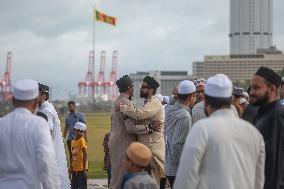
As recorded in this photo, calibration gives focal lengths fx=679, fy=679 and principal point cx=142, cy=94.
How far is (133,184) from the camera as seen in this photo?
5.46 meters

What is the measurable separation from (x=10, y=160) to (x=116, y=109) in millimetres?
3696

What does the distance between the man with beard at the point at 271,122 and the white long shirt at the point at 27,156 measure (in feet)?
6.03

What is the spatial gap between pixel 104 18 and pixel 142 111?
126196mm

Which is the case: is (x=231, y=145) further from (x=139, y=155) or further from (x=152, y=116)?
(x=152, y=116)

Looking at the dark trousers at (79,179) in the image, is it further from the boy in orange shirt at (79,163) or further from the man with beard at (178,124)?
the man with beard at (178,124)

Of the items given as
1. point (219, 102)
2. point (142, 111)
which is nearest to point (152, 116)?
point (142, 111)

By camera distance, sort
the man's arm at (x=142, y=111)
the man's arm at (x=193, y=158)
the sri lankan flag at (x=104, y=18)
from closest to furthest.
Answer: the man's arm at (x=193, y=158)
the man's arm at (x=142, y=111)
the sri lankan flag at (x=104, y=18)

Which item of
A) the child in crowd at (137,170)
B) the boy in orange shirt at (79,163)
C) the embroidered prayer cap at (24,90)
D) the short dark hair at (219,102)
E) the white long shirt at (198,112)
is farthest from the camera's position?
the boy in orange shirt at (79,163)

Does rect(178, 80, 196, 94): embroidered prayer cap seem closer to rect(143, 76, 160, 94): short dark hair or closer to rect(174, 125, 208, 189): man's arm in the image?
rect(143, 76, 160, 94): short dark hair

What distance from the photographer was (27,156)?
5.89 meters

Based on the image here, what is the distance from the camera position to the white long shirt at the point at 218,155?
4.97 meters

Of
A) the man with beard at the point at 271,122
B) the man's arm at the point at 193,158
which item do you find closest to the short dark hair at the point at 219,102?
the man's arm at the point at 193,158

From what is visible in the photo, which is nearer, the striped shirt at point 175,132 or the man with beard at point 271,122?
the man with beard at point 271,122

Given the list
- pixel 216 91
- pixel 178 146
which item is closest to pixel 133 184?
pixel 216 91
